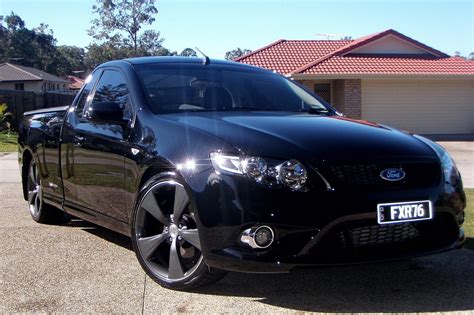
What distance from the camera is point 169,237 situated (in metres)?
4.07

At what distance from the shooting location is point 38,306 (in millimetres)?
3877

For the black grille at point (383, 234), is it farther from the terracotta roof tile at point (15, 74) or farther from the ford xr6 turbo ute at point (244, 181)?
the terracotta roof tile at point (15, 74)

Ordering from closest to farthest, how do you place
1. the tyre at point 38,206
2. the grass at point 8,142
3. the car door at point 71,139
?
the car door at point 71,139, the tyre at point 38,206, the grass at point 8,142

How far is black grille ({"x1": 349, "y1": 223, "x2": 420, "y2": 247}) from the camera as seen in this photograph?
12.0 feet

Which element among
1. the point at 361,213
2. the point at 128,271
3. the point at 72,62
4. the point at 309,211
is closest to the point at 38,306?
the point at 128,271

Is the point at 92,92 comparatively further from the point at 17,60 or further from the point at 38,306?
the point at 17,60

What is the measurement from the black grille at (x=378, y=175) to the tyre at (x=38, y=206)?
3.78m

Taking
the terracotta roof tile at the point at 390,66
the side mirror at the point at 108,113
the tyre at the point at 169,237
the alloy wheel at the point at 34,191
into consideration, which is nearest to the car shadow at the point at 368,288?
the tyre at the point at 169,237

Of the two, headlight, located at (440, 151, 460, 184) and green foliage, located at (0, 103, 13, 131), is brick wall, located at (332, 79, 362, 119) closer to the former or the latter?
green foliage, located at (0, 103, 13, 131)

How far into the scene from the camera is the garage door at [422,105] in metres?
23.9

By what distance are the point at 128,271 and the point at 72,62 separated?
352ft

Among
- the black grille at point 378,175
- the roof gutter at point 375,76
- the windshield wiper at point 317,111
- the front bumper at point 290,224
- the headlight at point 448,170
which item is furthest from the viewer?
the roof gutter at point 375,76

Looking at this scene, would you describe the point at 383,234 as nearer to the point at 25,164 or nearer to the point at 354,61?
the point at 25,164

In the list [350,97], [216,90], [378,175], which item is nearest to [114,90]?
[216,90]
